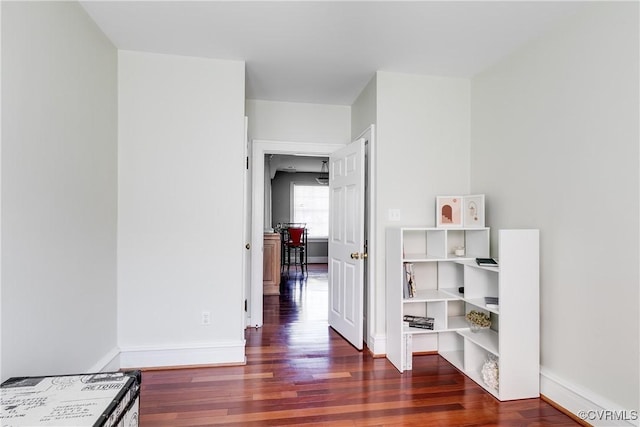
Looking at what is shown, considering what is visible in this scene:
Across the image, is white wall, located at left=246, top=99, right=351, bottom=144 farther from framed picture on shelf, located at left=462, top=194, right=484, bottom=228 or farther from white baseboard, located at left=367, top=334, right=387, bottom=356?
white baseboard, located at left=367, top=334, right=387, bottom=356

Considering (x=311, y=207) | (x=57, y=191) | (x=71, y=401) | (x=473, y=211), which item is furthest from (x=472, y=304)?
(x=311, y=207)

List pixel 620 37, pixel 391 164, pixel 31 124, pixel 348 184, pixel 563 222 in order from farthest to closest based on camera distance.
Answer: pixel 348 184 → pixel 391 164 → pixel 563 222 → pixel 620 37 → pixel 31 124

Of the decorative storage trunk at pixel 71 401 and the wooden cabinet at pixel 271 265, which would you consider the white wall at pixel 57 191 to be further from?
the wooden cabinet at pixel 271 265

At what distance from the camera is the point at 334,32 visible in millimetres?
2328

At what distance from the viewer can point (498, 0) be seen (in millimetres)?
1958

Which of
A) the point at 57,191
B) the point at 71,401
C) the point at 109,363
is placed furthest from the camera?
the point at 109,363

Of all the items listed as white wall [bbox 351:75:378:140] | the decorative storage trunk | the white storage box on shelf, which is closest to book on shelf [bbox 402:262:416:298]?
the white storage box on shelf

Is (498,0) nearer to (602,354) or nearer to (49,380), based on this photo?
(602,354)

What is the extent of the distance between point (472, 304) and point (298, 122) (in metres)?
2.52

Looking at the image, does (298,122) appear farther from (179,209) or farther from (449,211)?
(449,211)

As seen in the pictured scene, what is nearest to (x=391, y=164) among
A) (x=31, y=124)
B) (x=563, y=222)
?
(x=563, y=222)

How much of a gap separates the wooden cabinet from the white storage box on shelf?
2.80m

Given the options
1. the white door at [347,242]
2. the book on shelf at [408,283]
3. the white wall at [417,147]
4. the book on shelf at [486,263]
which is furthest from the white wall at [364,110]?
the book on shelf at [486,263]

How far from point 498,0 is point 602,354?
2103 millimetres
